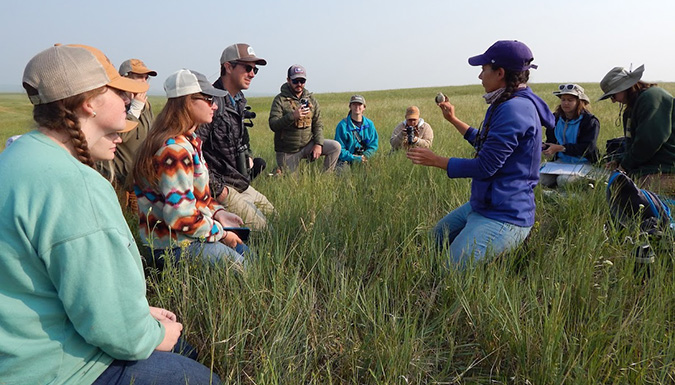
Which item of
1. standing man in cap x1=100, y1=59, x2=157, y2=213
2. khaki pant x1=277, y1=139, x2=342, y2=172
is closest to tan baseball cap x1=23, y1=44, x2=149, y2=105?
standing man in cap x1=100, y1=59, x2=157, y2=213

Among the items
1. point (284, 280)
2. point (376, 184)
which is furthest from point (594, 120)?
point (284, 280)

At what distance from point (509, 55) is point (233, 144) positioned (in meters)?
2.75

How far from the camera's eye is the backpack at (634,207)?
2865mm

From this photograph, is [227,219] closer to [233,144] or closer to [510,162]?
[233,144]

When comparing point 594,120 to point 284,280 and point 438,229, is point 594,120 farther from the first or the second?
point 284,280

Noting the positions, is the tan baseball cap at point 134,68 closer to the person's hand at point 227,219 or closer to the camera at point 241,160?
the camera at point 241,160

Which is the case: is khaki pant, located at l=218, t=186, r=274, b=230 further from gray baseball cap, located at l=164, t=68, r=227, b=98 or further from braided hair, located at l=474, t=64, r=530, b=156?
braided hair, located at l=474, t=64, r=530, b=156

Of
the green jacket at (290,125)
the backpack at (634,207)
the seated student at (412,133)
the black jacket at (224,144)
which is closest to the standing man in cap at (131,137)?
the black jacket at (224,144)

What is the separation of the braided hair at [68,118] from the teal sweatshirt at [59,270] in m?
0.06

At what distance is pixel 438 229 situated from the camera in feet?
10.8

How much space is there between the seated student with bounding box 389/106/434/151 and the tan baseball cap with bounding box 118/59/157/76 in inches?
138

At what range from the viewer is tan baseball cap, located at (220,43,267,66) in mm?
4624

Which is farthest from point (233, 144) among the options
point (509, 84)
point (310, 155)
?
point (509, 84)

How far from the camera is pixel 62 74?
141cm
